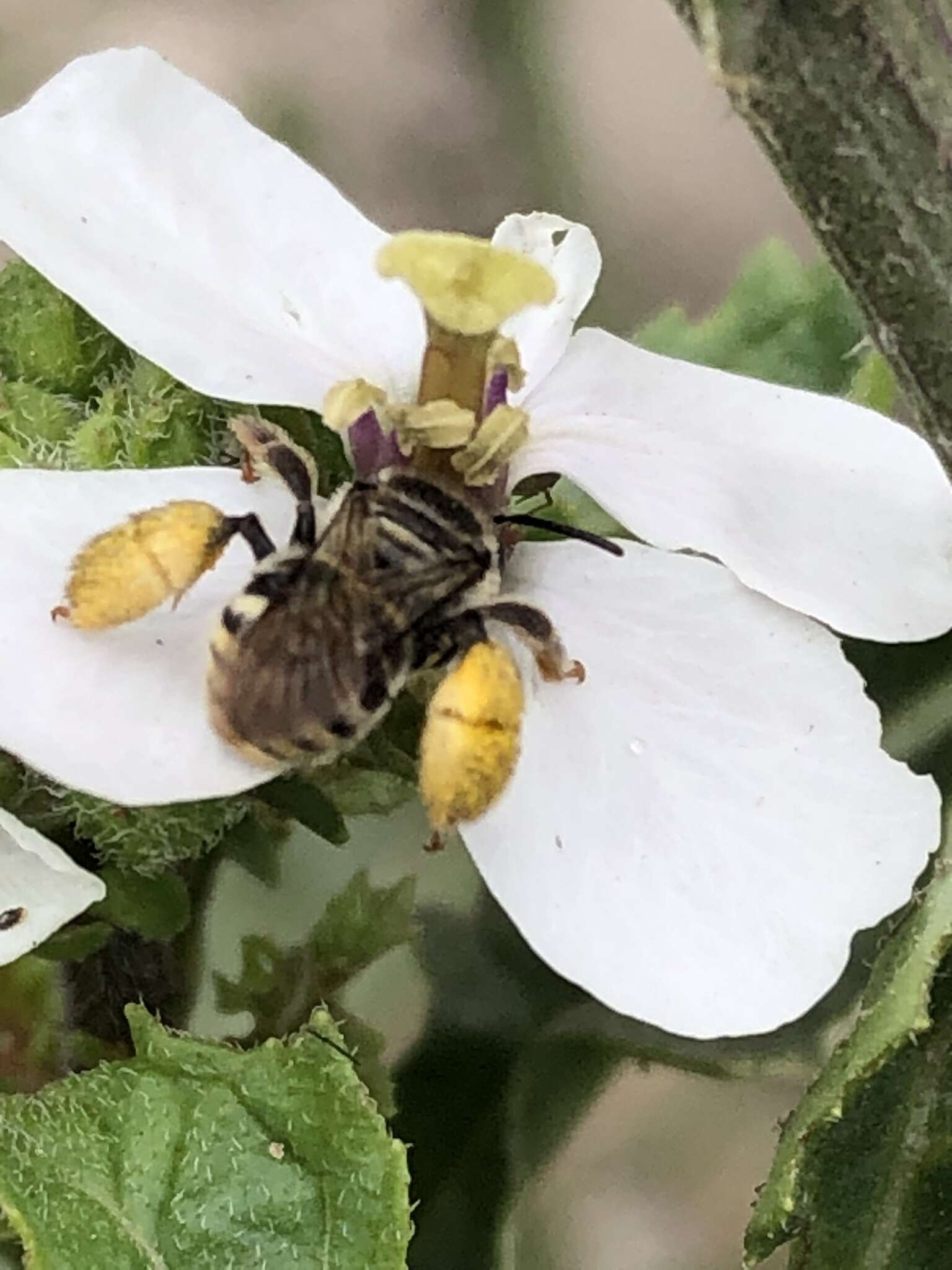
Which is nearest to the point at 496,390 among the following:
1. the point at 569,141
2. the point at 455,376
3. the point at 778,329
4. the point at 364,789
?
the point at 455,376

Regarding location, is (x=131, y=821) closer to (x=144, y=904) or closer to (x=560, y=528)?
(x=144, y=904)

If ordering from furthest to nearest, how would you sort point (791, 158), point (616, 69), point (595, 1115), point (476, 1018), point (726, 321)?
1. point (616, 69)
2. point (595, 1115)
3. point (726, 321)
4. point (476, 1018)
5. point (791, 158)

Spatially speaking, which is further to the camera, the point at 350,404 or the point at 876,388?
the point at 876,388

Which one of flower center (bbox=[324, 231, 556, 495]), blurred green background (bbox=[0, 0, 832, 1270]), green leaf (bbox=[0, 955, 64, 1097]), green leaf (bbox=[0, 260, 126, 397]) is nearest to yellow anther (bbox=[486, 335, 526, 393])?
flower center (bbox=[324, 231, 556, 495])

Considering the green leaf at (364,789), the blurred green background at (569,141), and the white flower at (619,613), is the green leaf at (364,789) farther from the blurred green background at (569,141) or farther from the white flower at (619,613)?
the blurred green background at (569,141)

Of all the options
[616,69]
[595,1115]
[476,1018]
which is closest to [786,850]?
[476,1018]

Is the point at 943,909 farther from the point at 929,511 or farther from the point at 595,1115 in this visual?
the point at 595,1115
